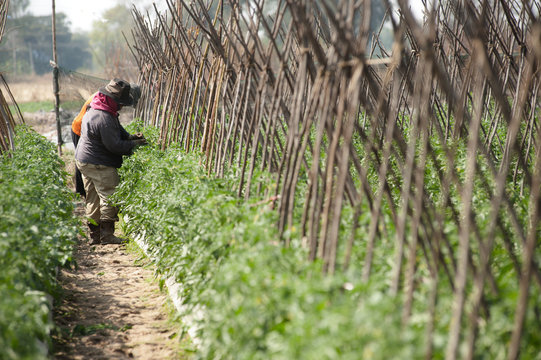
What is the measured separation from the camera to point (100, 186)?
6285 millimetres

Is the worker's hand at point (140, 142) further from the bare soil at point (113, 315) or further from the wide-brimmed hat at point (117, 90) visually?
the bare soil at point (113, 315)

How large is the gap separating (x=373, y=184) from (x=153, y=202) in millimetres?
1851

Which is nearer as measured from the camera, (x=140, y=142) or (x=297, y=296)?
(x=297, y=296)

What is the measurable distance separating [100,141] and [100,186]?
19.8 inches

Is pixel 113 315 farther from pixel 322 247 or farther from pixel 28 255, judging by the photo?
pixel 322 247

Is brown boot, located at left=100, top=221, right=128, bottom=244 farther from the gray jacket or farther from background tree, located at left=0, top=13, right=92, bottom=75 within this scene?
background tree, located at left=0, top=13, right=92, bottom=75

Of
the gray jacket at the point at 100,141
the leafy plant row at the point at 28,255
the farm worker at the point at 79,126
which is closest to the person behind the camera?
the leafy plant row at the point at 28,255

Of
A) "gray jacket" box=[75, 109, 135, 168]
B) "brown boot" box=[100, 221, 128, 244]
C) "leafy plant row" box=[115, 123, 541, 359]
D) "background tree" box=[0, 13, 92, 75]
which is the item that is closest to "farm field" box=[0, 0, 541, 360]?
"leafy plant row" box=[115, 123, 541, 359]

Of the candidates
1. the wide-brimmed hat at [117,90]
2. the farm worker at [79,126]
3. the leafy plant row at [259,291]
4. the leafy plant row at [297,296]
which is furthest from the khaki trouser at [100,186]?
the leafy plant row at [297,296]

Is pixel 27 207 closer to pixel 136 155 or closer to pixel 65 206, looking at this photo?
pixel 65 206

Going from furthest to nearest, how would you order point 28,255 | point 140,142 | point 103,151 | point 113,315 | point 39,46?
point 39,46, point 140,142, point 103,151, point 113,315, point 28,255

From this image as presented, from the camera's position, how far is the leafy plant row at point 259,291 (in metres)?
1.96

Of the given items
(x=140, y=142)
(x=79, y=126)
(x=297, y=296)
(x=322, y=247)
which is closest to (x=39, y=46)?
(x=79, y=126)

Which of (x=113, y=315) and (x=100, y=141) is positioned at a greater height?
(x=100, y=141)
